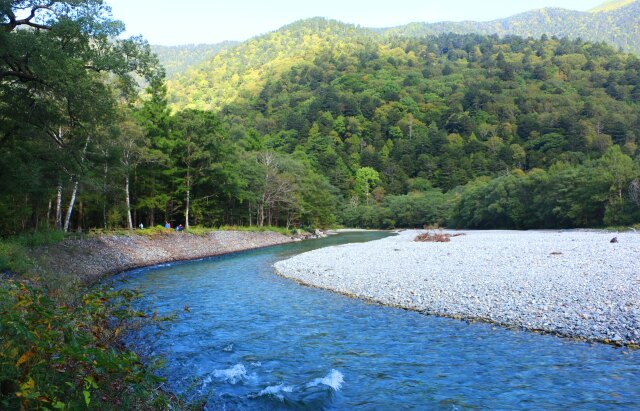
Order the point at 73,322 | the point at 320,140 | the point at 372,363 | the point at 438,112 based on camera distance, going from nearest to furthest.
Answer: the point at 73,322 < the point at 372,363 < the point at 320,140 < the point at 438,112

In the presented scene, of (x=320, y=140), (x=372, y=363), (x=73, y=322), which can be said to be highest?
(x=320, y=140)

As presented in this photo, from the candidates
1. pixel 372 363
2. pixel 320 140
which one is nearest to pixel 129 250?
pixel 372 363

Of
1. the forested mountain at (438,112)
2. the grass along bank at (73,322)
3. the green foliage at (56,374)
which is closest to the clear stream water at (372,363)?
the grass along bank at (73,322)

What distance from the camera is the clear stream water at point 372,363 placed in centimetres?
716

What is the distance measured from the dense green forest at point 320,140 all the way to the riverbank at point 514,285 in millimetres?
12581

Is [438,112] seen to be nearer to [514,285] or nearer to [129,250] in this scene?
[129,250]

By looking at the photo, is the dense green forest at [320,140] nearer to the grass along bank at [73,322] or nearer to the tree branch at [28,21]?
the tree branch at [28,21]

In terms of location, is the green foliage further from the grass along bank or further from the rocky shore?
the rocky shore

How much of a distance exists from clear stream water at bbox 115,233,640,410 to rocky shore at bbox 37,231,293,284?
30.5ft

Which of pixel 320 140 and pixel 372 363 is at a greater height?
pixel 320 140

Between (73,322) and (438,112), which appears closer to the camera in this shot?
(73,322)

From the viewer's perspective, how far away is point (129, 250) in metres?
27.8

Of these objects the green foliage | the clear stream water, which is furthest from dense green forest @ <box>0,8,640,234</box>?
the green foliage

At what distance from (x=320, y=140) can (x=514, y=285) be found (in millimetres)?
125415
